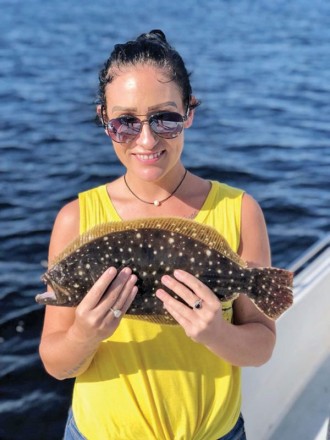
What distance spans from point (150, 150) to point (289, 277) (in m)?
0.95

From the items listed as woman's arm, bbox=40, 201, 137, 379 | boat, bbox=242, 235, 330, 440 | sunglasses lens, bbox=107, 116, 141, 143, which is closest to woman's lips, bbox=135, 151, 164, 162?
sunglasses lens, bbox=107, 116, 141, 143

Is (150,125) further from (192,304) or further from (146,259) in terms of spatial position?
(192,304)

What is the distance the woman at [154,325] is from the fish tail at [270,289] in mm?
187

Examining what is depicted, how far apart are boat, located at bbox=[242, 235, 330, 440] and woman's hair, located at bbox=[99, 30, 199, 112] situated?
2649mm

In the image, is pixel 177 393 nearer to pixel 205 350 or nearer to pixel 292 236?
pixel 205 350

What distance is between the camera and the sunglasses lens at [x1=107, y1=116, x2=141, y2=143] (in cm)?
303

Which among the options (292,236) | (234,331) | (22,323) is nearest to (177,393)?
(234,331)

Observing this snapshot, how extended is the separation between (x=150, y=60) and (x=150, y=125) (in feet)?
1.10

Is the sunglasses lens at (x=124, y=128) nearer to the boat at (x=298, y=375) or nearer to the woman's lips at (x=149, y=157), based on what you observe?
the woman's lips at (x=149, y=157)

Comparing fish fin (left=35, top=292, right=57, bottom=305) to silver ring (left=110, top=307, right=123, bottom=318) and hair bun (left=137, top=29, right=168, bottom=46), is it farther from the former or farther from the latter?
hair bun (left=137, top=29, right=168, bottom=46)

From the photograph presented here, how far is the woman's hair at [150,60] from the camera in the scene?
3.08 meters

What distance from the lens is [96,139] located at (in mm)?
16047

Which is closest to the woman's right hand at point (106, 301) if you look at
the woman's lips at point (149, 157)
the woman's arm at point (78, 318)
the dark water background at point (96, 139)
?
the woman's arm at point (78, 318)

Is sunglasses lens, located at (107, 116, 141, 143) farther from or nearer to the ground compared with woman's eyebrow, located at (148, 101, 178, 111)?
nearer to the ground
